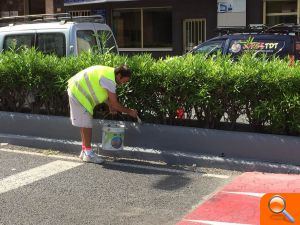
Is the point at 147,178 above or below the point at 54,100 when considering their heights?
below

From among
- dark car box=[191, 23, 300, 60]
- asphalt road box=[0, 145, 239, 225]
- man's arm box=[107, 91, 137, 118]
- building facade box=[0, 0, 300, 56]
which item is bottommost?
asphalt road box=[0, 145, 239, 225]

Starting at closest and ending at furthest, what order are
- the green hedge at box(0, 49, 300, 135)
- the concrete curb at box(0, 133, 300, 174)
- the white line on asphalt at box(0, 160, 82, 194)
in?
the white line on asphalt at box(0, 160, 82, 194), the concrete curb at box(0, 133, 300, 174), the green hedge at box(0, 49, 300, 135)

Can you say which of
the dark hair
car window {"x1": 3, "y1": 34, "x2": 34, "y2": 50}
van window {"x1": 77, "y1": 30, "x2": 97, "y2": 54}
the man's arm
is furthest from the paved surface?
car window {"x1": 3, "y1": 34, "x2": 34, "y2": 50}

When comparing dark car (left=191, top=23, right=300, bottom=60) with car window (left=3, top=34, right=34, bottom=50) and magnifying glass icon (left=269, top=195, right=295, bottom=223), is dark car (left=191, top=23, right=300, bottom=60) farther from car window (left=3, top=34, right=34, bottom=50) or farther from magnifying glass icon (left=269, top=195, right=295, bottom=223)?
magnifying glass icon (left=269, top=195, right=295, bottom=223)

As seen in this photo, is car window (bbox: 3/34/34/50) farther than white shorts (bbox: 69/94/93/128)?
Yes

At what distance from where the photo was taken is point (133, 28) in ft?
72.3

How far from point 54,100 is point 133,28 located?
13.9 metres

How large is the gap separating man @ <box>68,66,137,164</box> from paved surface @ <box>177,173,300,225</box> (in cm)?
188

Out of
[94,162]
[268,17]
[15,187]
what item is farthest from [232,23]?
[15,187]

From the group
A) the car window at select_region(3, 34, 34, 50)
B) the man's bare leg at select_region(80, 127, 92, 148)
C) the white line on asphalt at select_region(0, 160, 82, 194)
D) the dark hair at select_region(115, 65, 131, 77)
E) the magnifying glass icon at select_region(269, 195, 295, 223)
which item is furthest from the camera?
the car window at select_region(3, 34, 34, 50)

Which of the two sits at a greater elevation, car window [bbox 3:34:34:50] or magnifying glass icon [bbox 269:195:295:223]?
car window [bbox 3:34:34:50]

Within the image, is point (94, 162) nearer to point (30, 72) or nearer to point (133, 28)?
point (30, 72)

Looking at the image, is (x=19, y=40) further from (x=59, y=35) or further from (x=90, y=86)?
(x=90, y=86)

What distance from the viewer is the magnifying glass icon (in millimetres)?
3010
